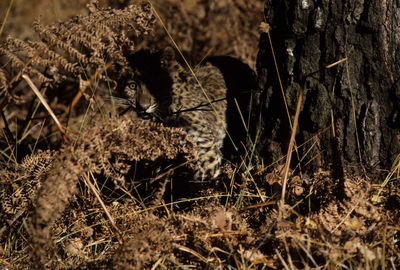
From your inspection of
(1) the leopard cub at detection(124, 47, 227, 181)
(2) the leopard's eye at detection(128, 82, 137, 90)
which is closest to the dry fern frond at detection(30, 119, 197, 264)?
(1) the leopard cub at detection(124, 47, 227, 181)

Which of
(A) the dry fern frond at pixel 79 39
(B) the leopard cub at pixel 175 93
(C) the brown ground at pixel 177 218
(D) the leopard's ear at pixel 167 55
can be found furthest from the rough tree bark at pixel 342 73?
(D) the leopard's ear at pixel 167 55

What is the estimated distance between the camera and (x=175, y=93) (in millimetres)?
4473

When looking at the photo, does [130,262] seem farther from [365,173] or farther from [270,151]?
[365,173]

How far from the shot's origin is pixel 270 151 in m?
3.40

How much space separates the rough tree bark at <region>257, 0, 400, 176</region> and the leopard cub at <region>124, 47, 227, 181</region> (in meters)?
0.98

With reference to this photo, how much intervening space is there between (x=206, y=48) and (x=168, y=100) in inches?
65.6

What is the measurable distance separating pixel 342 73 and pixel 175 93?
1998 millimetres

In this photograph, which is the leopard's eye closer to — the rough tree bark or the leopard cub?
the leopard cub

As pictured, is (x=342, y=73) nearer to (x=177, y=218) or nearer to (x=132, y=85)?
(x=177, y=218)

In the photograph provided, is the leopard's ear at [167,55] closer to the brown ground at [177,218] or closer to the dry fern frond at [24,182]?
the brown ground at [177,218]

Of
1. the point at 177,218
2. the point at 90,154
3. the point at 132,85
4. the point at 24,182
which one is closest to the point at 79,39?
the point at 90,154

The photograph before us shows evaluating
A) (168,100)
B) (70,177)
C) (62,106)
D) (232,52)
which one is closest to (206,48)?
(232,52)

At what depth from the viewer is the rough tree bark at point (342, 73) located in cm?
283

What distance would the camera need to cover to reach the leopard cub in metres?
4.08
